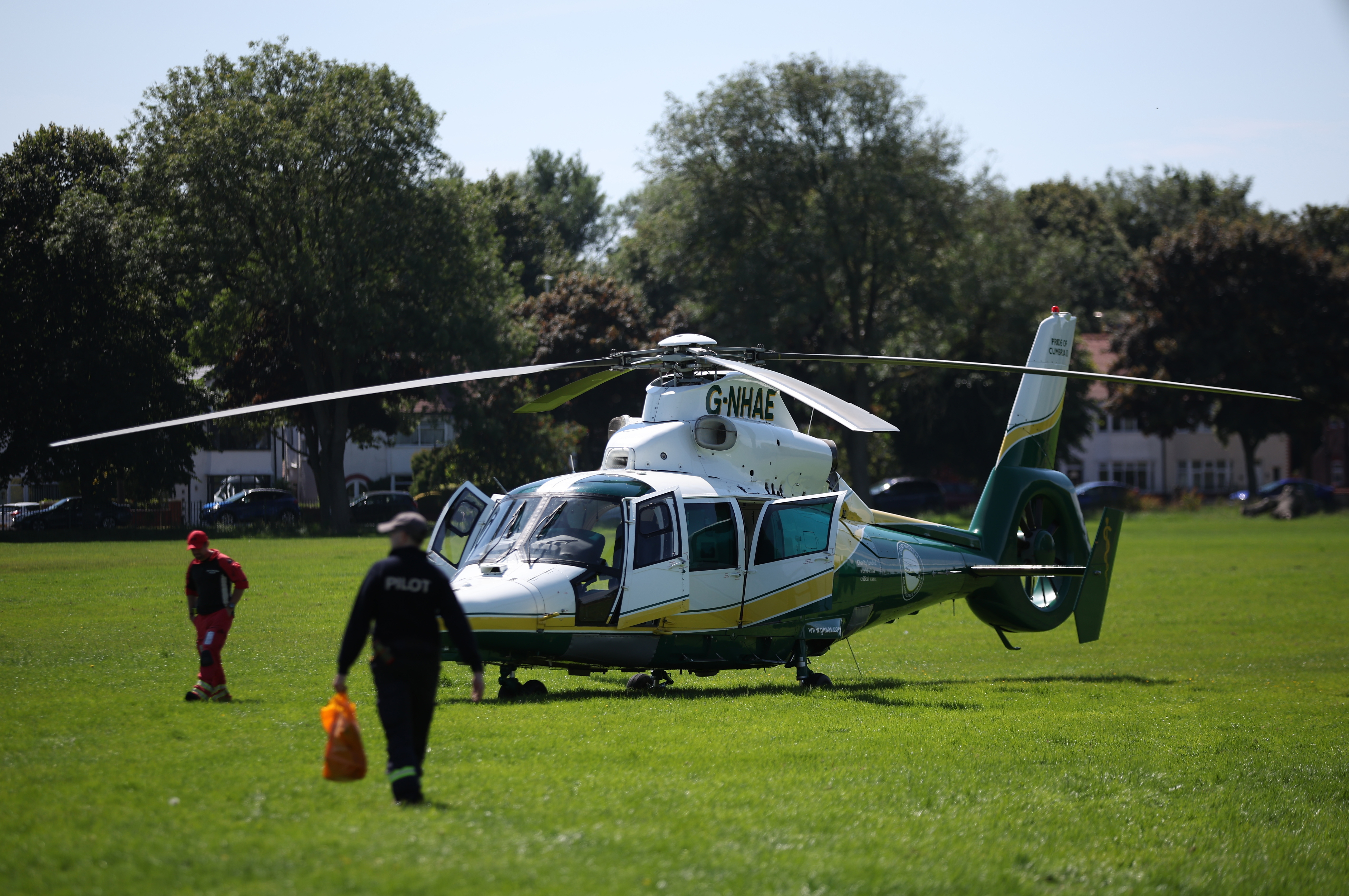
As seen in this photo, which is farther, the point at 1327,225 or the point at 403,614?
the point at 1327,225

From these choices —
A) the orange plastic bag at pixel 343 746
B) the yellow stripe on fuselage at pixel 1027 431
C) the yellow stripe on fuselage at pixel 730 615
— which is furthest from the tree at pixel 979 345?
the orange plastic bag at pixel 343 746

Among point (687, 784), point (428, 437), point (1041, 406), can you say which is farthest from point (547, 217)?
point (687, 784)

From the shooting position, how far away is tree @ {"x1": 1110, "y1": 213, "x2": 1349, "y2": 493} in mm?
65188

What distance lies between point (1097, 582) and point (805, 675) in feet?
20.0

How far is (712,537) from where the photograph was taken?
1462 cm

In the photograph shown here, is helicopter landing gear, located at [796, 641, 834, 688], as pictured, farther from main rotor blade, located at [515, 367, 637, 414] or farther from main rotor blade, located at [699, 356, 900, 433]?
main rotor blade, located at [515, 367, 637, 414]

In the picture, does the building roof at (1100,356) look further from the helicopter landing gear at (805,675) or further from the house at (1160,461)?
the helicopter landing gear at (805,675)

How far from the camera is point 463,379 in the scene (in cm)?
1417

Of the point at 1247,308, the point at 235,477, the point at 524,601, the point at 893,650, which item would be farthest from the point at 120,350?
the point at 1247,308

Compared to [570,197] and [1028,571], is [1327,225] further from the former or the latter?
[1028,571]

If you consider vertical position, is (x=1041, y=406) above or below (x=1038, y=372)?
below

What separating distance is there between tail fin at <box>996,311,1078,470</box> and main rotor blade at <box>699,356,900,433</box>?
6.48 m

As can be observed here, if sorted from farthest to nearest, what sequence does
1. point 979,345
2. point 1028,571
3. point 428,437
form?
point 428,437
point 979,345
point 1028,571

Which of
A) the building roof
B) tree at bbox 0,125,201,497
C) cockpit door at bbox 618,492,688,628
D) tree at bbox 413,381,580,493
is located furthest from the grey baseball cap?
the building roof
